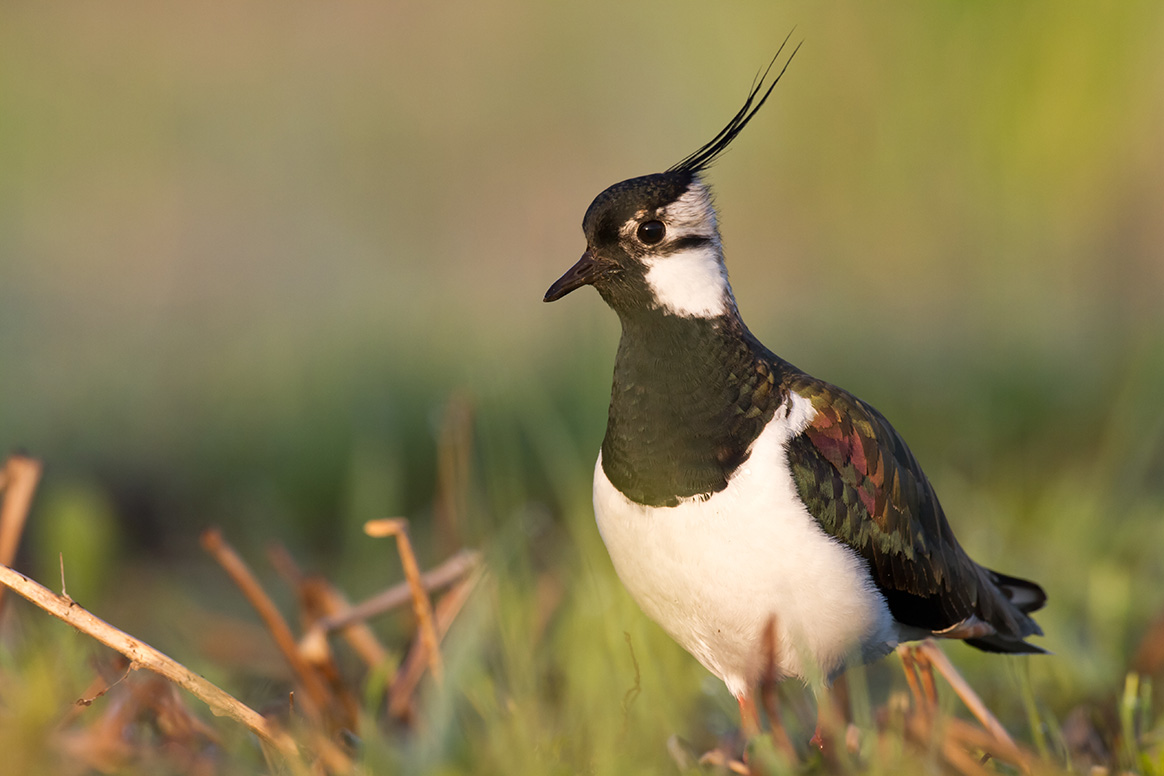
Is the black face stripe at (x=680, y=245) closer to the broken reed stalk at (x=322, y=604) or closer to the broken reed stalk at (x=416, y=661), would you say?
the broken reed stalk at (x=416, y=661)

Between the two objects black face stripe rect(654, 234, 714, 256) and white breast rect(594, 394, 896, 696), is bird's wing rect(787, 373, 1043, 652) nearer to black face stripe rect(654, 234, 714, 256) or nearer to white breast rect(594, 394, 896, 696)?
white breast rect(594, 394, 896, 696)

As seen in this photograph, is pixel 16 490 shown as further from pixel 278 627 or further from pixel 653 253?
pixel 653 253

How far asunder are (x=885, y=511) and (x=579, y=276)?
2.56ft

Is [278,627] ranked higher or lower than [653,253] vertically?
lower

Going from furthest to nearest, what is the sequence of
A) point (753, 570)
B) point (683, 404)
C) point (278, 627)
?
point (278, 627) → point (683, 404) → point (753, 570)

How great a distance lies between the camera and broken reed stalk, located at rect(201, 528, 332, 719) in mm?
2592

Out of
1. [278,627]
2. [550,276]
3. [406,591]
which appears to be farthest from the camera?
[550,276]

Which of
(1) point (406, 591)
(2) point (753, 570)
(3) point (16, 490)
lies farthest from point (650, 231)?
(3) point (16, 490)

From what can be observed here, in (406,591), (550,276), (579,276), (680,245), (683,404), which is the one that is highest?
(680,245)

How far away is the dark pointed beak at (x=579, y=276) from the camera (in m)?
2.40

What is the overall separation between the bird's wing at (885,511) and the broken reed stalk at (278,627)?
46.9 inches

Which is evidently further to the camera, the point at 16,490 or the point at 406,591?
the point at 406,591

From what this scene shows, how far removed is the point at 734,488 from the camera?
223cm

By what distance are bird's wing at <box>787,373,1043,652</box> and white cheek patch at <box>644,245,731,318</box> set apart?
23 cm
